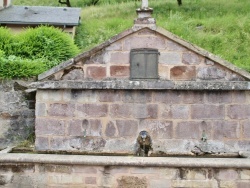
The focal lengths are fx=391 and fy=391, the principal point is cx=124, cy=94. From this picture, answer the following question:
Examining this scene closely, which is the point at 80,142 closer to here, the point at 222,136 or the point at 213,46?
the point at 222,136

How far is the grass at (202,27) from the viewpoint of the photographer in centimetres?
1338

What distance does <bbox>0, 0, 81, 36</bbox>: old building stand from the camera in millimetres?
17406

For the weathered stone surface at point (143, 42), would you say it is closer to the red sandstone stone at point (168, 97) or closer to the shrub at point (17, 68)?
the red sandstone stone at point (168, 97)

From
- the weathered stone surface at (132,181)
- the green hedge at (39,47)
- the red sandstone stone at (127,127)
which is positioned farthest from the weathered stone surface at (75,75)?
the weathered stone surface at (132,181)

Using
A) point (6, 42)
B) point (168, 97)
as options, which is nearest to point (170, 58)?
point (168, 97)

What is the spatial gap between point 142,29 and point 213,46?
7.33 metres

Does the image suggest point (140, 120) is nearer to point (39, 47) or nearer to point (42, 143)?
point (42, 143)

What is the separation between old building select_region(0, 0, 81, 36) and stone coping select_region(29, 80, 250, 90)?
10.1 m

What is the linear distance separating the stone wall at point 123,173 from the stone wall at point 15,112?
1674mm

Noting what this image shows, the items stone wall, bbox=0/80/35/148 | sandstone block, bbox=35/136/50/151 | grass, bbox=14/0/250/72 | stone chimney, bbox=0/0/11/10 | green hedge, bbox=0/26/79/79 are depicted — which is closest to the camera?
sandstone block, bbox=35/136/50/151

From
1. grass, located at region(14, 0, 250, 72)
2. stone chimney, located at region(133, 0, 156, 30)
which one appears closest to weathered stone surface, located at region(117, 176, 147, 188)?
stone chimney, located at region(133, 0, 156, 30)

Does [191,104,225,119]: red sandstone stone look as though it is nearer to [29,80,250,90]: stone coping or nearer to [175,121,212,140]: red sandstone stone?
[175,121,212,140]: red sandstone stone

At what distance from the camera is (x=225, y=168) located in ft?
19.1

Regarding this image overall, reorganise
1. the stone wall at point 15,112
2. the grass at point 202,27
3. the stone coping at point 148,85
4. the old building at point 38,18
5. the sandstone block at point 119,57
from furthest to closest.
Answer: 1. the old building at point 38,18
2. the grass at point 202,27
3. the stone wall at point 15,112
4. the sandstone block at point 119,57
5. the stone coping at point 148,85
